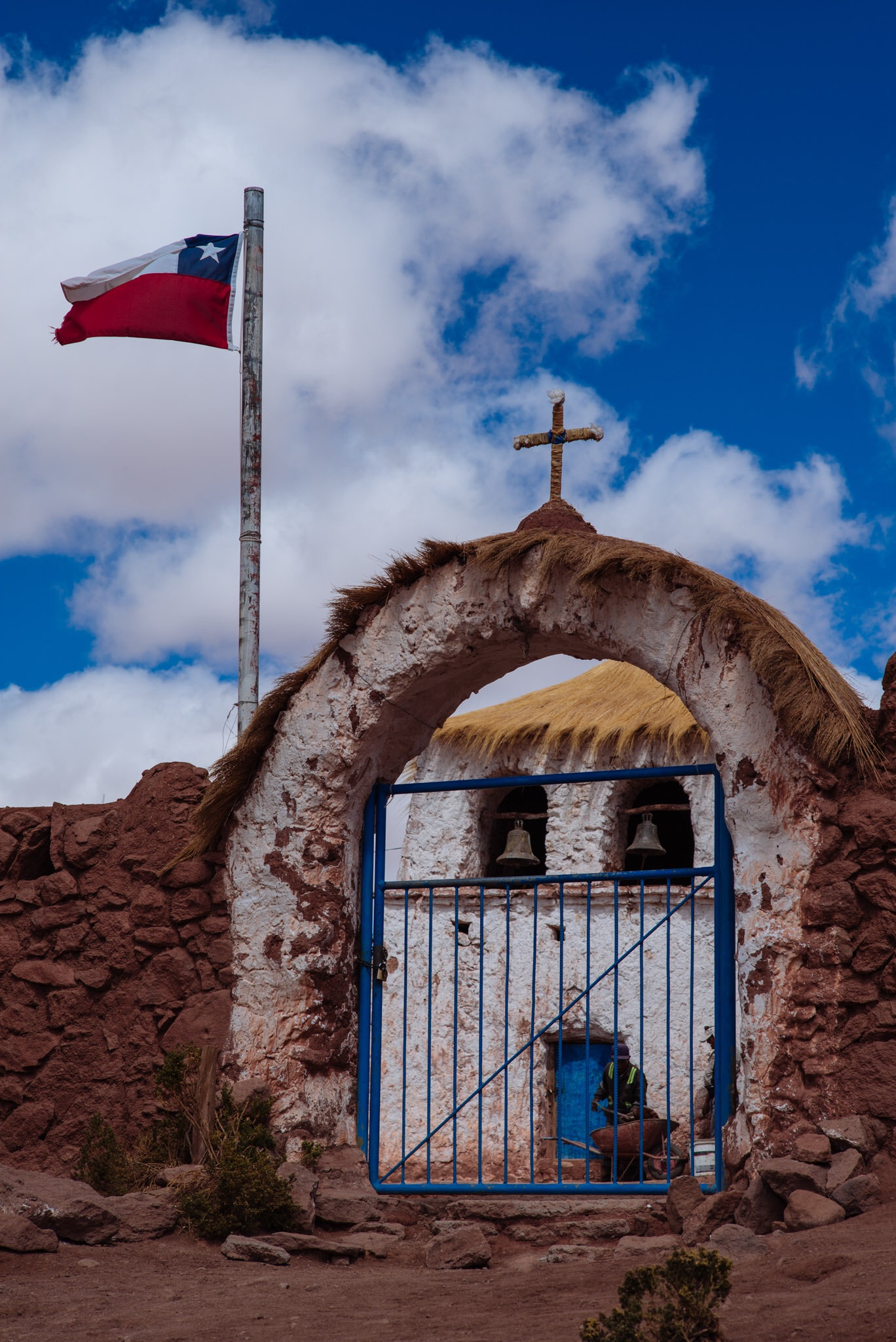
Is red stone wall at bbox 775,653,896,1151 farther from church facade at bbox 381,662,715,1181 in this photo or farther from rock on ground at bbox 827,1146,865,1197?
church facade at bbox 381,662,715,1181

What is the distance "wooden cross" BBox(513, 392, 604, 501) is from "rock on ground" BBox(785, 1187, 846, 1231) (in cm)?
602

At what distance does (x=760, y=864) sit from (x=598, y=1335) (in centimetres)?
239

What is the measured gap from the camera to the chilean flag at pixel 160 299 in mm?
8305

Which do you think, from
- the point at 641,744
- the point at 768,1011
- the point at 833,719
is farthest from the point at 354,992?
the point at 641,744

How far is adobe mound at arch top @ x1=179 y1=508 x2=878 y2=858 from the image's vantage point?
4.85 m

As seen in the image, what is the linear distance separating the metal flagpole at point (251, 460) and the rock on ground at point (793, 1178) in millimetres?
3946

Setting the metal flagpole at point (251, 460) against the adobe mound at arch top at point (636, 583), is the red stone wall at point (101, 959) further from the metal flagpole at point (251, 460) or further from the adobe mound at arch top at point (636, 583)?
the metal flagpole at point (251, 460)

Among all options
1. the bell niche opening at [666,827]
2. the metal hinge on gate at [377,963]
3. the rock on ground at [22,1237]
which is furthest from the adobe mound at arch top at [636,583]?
the bell niche opening at [666,827]

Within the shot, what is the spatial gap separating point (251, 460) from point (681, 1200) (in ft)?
16.2

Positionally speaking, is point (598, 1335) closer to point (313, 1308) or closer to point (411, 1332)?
point (411, 1332)

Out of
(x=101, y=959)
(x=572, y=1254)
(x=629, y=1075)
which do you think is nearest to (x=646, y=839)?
(x=629, y=1075)

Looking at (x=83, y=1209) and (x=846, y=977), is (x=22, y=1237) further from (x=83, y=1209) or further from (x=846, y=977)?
(x=846, y=977)

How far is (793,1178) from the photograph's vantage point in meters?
4.39

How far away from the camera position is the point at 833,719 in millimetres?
4816
